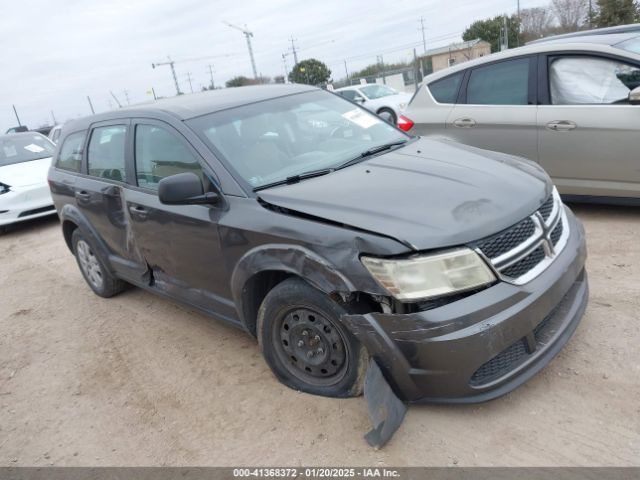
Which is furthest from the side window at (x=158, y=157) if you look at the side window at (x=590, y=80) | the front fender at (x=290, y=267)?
the side window at (x=590, y=80)

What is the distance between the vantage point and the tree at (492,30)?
47369mm

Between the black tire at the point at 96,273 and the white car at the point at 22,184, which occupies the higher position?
the white car at the point at 22,184

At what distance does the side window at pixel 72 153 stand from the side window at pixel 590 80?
439cm

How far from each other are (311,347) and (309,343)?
1.0 inches

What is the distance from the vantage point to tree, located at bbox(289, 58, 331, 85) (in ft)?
198

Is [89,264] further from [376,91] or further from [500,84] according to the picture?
[376,91]

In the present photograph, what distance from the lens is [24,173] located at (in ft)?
30.1

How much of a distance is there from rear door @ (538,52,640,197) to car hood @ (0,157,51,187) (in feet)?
25.0

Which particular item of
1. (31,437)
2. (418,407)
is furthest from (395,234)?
(31,437)

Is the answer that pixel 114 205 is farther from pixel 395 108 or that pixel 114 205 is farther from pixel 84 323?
pixel 395 108

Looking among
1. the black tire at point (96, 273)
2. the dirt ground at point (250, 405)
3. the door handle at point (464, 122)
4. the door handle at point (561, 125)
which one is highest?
the door handle at point (464, 122)

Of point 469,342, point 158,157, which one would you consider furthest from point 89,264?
point 469,342

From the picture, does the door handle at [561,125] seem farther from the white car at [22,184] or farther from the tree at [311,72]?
the tree at [311,72]

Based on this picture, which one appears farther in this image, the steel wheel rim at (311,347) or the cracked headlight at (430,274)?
the steel wheel rim at (311,347)
